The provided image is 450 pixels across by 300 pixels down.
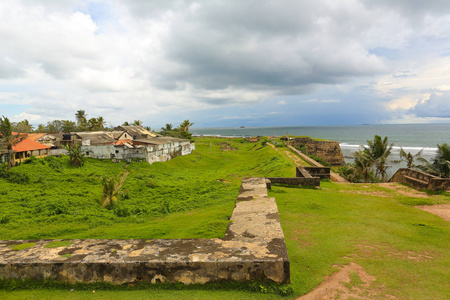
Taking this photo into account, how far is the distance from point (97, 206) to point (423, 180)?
20776 mm

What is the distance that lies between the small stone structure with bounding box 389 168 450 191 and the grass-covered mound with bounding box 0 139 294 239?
10.1 m

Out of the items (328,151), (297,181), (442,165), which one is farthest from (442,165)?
(328,151)

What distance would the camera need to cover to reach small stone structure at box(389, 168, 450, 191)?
13.0m

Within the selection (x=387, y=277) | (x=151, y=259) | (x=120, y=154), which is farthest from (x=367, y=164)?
(x=120, y=154)

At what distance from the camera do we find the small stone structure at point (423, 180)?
13.0m

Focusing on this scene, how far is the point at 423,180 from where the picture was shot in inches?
574

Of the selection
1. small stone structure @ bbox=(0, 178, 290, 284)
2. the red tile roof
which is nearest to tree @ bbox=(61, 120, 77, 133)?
the red tile roof

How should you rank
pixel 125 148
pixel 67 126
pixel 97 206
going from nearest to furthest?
pixel 97 206 → pixel 125 148 → pixel 67 126

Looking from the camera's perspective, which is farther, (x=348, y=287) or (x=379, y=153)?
(x=379, y=153)

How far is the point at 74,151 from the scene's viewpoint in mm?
26547

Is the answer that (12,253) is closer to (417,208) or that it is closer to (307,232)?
(307,232)

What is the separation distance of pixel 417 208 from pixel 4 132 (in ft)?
109

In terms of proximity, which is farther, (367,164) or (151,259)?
(367,164)

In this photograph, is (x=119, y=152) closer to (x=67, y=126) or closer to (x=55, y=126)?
(x=67, y=126)
